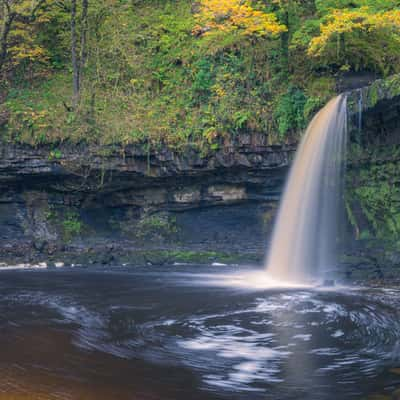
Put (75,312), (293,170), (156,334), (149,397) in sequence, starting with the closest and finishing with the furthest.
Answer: (149,397), (156,334), (75,312), (293,170)

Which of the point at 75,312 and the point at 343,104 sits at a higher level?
the point at 343,104

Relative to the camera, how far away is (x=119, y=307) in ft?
32.7

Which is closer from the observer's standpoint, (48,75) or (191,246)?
(191,246)

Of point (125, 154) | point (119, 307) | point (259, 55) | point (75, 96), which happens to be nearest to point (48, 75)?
point (75, 96)

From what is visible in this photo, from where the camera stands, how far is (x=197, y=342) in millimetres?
7344

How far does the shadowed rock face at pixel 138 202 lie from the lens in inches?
678

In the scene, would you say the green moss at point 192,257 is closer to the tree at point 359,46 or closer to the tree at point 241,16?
the tree at point 359,46

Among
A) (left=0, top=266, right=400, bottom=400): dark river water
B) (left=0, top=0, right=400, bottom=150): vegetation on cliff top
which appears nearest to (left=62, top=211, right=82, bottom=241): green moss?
(left=0, top=0, right=400, bottom=150): vegetation on cliff top

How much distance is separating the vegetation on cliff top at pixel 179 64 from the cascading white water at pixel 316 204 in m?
1.85

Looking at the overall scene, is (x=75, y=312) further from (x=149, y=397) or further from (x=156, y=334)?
(x=149, y=397)

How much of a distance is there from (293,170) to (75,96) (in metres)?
9.60

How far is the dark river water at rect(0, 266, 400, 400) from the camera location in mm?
5551

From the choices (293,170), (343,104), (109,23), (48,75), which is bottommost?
(293,170)

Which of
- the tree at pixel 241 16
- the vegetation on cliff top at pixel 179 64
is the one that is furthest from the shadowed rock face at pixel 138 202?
the tree at pixel 241 16
